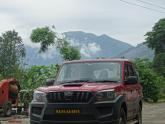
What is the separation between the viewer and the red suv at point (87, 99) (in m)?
12.2

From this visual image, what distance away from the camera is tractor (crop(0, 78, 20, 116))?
21.8m

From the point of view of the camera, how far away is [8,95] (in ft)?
73.7

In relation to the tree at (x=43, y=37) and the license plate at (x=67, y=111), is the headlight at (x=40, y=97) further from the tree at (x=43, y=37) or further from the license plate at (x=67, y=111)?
the tree at (x=43, y=37)

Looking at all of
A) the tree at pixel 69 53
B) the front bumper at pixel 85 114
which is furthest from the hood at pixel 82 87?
the tree at pixel 69 53

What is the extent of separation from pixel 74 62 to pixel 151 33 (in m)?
54.8

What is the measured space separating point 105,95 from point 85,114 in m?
0.61

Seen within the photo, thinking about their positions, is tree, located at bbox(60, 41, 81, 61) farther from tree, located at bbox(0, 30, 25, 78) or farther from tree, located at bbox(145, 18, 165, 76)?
tree, located at bbox(0, 30, 25, 78)

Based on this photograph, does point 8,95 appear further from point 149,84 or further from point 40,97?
point 149,84

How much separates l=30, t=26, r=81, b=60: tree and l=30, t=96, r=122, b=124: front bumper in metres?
22.7

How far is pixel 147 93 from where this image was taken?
35562mm

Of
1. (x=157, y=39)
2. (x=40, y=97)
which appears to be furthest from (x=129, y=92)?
(x=157, y=39)

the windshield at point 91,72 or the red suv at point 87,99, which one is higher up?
the windshield at point 91,72

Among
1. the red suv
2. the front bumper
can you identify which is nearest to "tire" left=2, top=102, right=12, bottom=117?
the red suv

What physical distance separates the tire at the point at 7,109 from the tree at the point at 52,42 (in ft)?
43.9
